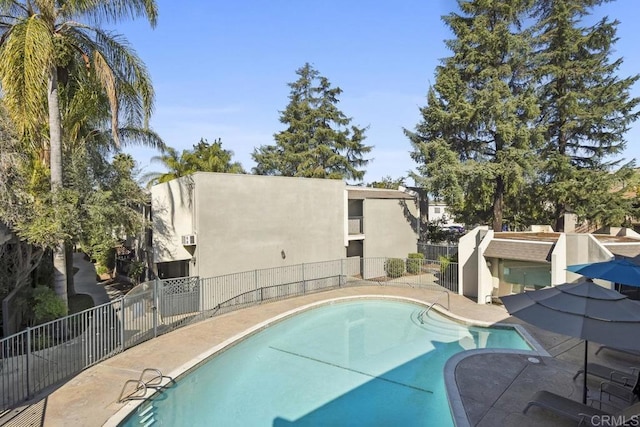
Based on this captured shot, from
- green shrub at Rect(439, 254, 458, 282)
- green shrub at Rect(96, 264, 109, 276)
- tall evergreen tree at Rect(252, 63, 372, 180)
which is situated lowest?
green shrub at Rect(96, 264, 109, 276)

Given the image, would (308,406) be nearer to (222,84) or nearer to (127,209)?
(127,209)

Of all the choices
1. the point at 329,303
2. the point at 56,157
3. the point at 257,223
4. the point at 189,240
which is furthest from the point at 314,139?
the point at 56,157

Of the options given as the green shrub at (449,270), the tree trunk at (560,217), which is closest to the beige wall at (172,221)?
the green shrub at (449,270)

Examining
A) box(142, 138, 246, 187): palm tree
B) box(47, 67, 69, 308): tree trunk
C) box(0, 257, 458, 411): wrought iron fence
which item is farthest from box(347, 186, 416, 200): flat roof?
Answer: box(47, 67, 69, 308): tree trunk

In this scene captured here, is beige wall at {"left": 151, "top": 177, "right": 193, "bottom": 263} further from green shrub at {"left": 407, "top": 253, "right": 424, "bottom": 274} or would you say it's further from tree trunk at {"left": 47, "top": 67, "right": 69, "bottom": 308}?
green shrub at {"left": 407, "top": 253, "right": 424, "bottom": 274}

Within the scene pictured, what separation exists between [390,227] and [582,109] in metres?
15.4

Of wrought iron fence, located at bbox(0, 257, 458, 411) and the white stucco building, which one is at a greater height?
the white stucco building

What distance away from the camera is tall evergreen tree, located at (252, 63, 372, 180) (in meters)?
39.7

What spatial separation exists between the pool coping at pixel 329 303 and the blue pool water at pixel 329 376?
0.58 feet

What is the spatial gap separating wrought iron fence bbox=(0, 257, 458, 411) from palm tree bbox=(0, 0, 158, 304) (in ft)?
6.21

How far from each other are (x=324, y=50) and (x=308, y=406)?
57.2 ft

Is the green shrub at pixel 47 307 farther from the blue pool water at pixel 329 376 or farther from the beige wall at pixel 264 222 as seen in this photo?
the beige wall at pixel 264 222

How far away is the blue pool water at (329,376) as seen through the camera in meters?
8.14

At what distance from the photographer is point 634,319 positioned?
20.7 ft
